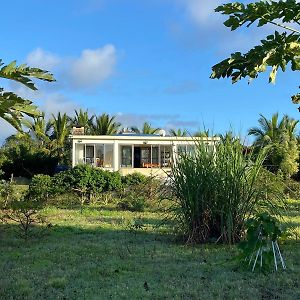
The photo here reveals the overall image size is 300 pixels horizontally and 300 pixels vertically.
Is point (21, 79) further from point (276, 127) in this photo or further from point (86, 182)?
point (276, 127)

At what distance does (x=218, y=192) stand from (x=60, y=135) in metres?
31.6

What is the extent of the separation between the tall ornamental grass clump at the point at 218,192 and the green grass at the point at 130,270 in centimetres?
41

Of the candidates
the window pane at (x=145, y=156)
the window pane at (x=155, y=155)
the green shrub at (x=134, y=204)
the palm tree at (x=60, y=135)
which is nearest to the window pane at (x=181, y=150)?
the green shrub at (x=134, y=204)

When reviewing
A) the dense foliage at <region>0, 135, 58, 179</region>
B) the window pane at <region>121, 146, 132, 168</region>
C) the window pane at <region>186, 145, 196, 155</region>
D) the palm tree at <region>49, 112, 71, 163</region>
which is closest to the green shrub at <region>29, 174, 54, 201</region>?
the window pane at <region>186, 145, 196, 155</region>

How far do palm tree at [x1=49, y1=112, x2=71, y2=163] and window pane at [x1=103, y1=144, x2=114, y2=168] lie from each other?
6.47 m

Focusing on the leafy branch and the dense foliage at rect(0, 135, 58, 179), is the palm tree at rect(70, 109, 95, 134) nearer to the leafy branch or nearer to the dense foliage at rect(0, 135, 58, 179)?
the dense foliage at rect(0, 135, 58, 179)

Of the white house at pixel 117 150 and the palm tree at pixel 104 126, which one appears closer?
the white house at pixel 117 150

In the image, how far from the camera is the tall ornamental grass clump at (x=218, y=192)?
8.28 m

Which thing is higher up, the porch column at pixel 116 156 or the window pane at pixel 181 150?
the porch column at pixel 116 156

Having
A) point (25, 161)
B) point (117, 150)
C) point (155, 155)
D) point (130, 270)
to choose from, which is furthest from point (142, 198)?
point (25, 161)

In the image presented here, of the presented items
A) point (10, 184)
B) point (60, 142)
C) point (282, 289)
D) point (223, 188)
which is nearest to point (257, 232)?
point (282, 289)

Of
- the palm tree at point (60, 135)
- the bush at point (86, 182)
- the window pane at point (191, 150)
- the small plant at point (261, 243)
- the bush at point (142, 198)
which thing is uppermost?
the palm tree at point (60, 135)

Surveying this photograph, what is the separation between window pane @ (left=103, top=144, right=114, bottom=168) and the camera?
102 feet

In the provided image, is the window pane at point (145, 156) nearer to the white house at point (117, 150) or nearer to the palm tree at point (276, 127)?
the white house at point (117, 150)
